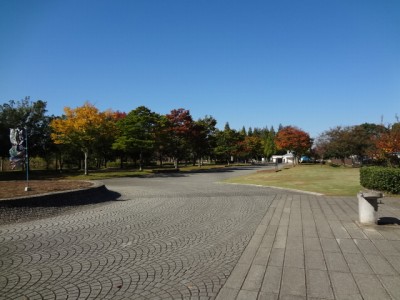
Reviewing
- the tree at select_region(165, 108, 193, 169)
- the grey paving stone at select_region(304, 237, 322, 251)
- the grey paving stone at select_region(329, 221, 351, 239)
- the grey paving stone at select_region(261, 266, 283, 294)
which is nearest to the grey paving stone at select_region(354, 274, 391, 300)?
the grey paving stone at select_region(261, 266, 283, 294)

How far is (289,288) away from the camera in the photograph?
3922 millimetres

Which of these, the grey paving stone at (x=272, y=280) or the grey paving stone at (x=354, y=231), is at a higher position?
the grey paving stone at (x=354, y=231)

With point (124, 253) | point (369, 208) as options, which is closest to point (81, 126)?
point (124, 253)

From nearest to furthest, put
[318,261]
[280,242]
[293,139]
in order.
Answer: [318,261] < [280,242] < [293,139]

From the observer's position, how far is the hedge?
1270 cm

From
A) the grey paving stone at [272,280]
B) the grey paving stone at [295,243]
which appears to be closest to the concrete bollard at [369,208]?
the grey paving stone at [295,243]

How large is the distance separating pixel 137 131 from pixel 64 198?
73.7 ft

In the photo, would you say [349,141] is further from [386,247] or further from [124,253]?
[124,253]

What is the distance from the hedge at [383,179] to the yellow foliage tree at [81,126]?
22.6m

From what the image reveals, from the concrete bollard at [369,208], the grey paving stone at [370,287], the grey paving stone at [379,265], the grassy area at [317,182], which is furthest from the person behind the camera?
the grassy area at [317,182]

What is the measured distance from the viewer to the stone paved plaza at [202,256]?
393 centimetres

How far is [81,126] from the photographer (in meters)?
26.7

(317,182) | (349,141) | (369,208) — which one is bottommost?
(317,182)

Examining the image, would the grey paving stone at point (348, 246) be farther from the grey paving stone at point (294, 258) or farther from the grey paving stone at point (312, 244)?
the grey paving stone at point (294, 258)
